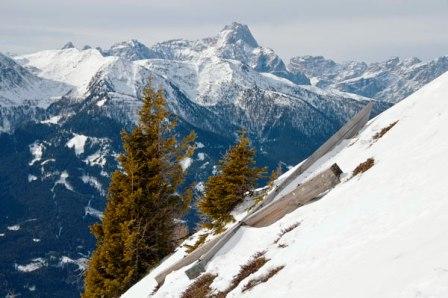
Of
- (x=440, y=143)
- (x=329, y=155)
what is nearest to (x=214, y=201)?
(x=329, y=155)

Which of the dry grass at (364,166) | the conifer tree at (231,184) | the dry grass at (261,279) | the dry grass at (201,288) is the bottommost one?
the dry grass at (201,288)

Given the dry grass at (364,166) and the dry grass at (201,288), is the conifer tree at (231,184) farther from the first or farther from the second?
the dry grass at (201,288)

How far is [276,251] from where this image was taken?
1869 cm

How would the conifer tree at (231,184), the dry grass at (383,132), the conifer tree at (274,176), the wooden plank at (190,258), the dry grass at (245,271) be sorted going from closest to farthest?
the dry grass at (245,271) < the wooden plank at (190,258) < the dry grass at (383,132) < the conifer tree at (231,184) < the conifer tree at (274,176)

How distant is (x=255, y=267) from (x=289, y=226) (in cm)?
280

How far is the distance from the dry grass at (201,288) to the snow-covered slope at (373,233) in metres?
0.35

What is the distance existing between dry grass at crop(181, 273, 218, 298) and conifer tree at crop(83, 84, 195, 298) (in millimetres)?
12656

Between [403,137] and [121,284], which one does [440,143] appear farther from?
[121,284]

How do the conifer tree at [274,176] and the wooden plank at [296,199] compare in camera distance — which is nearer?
the wooden plank at [296,199]

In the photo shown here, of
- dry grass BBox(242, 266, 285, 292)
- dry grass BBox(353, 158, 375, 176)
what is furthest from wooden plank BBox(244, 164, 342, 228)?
dry grass BBox(242, 266, 285, 292)

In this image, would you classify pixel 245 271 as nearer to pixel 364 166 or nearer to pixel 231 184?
pixel 364 166

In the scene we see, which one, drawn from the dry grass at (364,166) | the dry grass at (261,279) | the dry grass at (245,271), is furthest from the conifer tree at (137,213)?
the dry grass at (261,279)

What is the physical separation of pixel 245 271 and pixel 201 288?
2.26 meters

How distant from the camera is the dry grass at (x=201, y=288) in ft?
64.2
